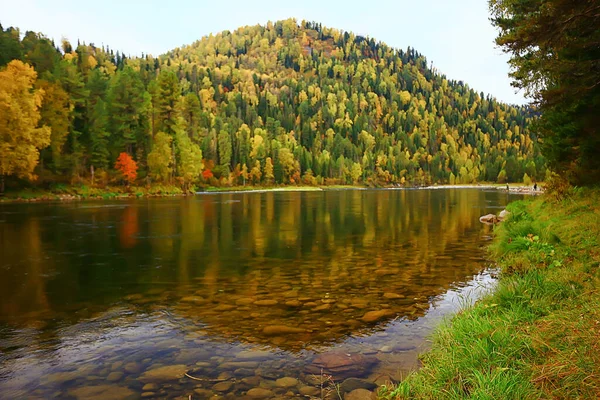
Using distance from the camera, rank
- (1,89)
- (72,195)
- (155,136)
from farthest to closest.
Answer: (155,136) < (72,195) < (1,89)

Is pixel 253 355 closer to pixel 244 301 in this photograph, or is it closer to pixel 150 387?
pixel 150 387

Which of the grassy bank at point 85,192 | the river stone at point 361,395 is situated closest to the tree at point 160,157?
the grassy bank at point 85,192

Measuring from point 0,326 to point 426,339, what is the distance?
9.56m

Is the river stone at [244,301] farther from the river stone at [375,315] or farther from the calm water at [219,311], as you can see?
the river stone at [375,315]

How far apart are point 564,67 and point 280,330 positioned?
10.6m

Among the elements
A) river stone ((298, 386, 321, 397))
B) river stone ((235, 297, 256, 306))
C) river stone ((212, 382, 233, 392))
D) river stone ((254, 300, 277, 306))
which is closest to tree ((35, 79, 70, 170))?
river stone ((235, 297, 256, 306))

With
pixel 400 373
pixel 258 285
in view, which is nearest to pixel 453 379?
pixel 400 373

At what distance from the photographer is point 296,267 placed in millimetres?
15938

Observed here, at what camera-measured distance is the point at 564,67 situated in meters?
11.5

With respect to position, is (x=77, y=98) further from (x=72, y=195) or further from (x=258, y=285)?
(x=258, y=285)

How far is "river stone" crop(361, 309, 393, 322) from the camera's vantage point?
32.2ft

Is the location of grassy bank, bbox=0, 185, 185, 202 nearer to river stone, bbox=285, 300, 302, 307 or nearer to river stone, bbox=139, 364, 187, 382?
river stone, bbox=285, 300, 302, 307

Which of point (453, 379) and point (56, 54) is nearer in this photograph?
point (453, 379)

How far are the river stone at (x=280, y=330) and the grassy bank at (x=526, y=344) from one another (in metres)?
2.93
